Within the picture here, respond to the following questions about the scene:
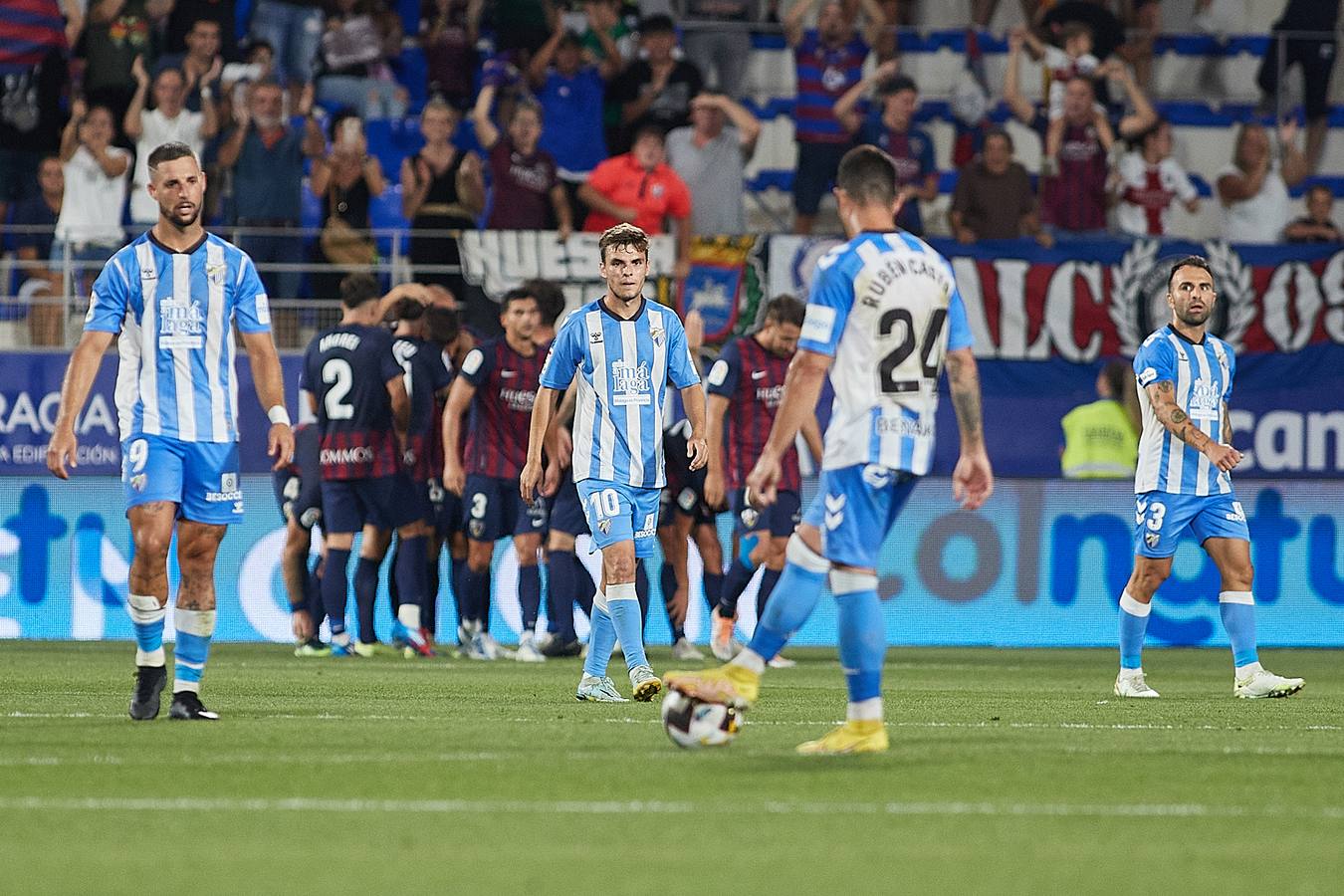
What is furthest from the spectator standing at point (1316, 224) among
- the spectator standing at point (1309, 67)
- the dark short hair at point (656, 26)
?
the dark short hair at point (656, 26)

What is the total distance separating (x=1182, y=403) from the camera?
36.2ft

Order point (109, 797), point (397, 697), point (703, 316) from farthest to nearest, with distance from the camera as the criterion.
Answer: point (703, 316), point (397, 697), point (109, 797)

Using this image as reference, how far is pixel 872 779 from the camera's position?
6.29m

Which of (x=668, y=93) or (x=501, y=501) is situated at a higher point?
(x=668, y=93)

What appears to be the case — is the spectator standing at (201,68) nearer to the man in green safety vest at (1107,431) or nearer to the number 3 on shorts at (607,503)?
the man in green safety vest at (1107,431)

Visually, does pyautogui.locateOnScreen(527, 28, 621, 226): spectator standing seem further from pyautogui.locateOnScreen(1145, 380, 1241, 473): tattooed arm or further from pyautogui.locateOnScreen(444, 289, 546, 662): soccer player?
pyautogui.locateOnScreen(1145, 380, 1241, 473): tattooed arm

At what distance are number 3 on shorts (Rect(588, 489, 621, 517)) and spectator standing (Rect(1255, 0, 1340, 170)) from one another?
47.0ft

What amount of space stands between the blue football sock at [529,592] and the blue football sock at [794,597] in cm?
762

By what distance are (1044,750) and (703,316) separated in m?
10.5

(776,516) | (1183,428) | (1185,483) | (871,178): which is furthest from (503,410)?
(871,178)

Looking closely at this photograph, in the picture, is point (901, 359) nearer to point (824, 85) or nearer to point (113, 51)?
point (824, 85)

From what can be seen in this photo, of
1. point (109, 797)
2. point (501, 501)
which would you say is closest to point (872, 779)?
point (109, 797)

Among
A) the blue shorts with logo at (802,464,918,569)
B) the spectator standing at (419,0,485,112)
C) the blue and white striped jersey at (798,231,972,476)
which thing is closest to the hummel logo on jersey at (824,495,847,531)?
the blue shorts with logo at (802,464,918,569)

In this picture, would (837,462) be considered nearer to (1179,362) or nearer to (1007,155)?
(1179,362)
